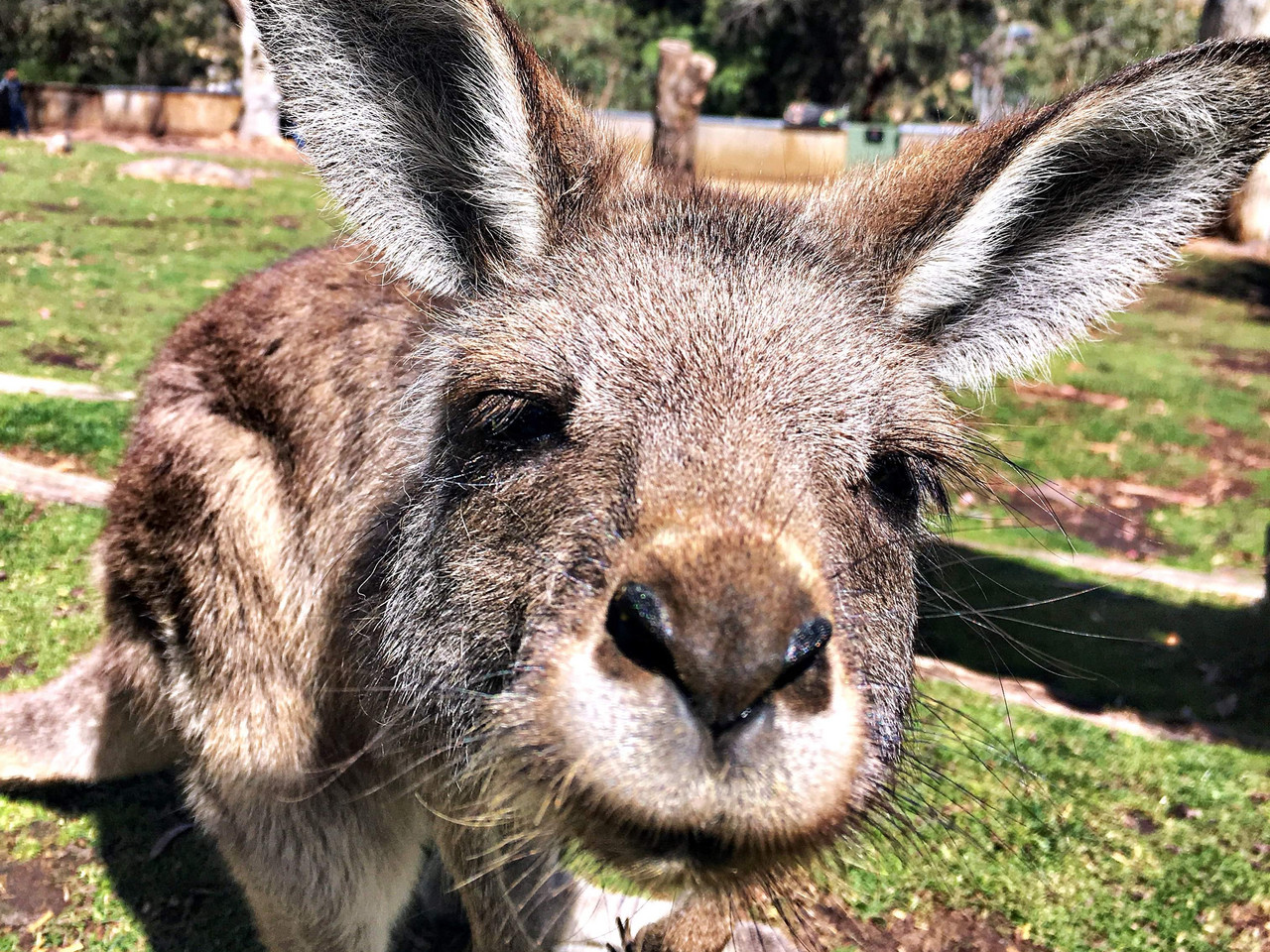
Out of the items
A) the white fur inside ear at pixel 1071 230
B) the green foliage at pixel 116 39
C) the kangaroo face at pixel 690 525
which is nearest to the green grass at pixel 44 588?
the kangaroo face at pixel 690 525

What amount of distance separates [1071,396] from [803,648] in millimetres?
13797

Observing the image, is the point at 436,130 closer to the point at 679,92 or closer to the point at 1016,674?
the point at 1016,674

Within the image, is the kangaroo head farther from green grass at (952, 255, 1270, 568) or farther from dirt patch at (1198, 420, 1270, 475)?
dirt patch at (1198, 420, 1270, 475)

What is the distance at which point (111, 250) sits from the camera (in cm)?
1423

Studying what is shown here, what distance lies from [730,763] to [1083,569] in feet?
27.9

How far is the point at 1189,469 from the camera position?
1270cm

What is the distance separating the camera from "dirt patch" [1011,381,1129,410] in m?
14.2

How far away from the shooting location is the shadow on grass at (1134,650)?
7258 millimetres

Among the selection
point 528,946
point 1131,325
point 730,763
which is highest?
point 730,763

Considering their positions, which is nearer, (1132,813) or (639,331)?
(639,331)

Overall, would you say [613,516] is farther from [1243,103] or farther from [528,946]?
[528,946]

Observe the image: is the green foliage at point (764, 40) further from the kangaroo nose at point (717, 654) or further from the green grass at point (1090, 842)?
the kangaroo nose at point (717, 654)

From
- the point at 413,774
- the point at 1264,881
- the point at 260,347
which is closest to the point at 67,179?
the point at 260,347

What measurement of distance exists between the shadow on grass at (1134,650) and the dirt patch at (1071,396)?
217 inches
